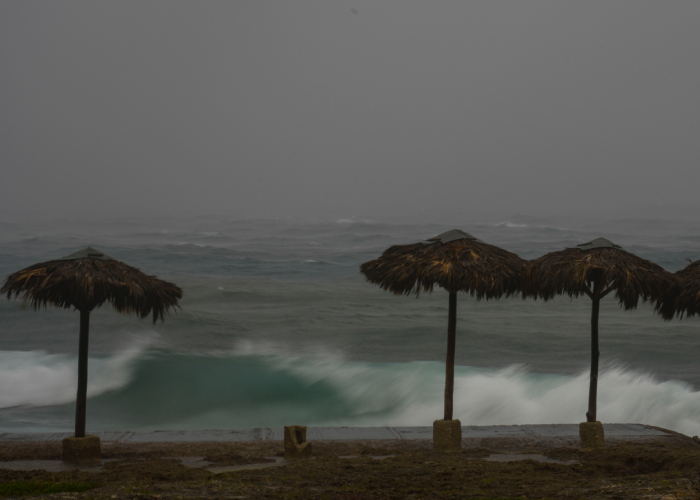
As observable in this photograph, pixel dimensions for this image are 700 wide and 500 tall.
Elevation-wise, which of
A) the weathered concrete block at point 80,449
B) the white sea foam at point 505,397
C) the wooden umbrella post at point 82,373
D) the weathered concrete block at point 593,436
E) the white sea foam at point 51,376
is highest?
the wooden umbrella post at point 82,373

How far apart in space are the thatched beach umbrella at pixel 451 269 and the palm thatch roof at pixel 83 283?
371 centimetres

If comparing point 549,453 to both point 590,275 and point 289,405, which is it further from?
point 289,405

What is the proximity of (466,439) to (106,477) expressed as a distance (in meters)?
5.93

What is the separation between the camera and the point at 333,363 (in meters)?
28.6

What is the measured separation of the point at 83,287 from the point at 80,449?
2.45 meters

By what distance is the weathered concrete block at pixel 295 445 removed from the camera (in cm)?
1012

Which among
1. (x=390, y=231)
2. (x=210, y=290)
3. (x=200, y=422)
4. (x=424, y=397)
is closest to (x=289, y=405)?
(x=200, y=422)

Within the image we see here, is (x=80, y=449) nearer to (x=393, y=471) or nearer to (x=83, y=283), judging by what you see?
(x=83, y=283)

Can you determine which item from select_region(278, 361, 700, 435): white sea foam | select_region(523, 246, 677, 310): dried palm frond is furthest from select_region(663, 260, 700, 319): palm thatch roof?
select_region(278, 361, 700, 435): white sea foam

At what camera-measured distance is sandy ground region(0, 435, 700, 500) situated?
7297mm

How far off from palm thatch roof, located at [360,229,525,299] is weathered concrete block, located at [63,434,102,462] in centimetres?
492

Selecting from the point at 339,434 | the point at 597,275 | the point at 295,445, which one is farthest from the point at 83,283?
the point at 597,275

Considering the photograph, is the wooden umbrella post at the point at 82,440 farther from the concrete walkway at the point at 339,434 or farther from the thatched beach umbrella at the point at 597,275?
the thatched beach umbrella at the point at 597,275

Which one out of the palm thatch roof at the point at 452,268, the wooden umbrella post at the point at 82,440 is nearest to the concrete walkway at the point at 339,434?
the wooden umbrella post at the point at 82,440
